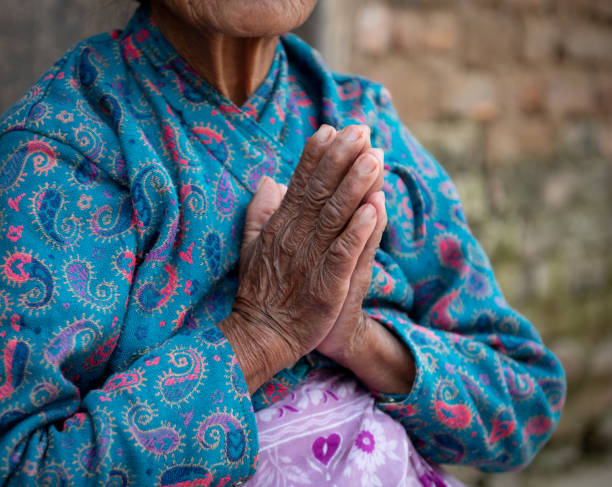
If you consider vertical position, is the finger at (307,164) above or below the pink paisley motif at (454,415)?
above

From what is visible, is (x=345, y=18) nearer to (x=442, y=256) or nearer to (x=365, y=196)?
(x=442, y=256)

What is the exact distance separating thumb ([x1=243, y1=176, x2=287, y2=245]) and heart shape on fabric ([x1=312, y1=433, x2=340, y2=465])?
0.41m

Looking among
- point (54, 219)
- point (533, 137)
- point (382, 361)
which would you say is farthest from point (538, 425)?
point (533, 137)

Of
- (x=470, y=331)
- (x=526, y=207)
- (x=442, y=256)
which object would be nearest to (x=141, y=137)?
(x=442, y=256)

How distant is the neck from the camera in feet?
4.59

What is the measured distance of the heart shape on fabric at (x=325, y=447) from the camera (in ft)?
4.30

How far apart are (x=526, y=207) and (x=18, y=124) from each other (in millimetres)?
2966

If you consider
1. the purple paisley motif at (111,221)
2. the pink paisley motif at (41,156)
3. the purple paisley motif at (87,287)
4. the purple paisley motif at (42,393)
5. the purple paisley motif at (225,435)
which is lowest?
the purple paisley motif at (225,435)

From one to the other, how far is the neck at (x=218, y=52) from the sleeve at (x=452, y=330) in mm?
339

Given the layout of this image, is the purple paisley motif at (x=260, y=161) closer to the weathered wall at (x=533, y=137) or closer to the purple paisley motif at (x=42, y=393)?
the purple paisley motif at (x=42, y=393)

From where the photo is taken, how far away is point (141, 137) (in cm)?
128

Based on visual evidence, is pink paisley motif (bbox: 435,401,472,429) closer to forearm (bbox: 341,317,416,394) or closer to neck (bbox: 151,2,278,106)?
forearm (bbox: 341,317,416,394)

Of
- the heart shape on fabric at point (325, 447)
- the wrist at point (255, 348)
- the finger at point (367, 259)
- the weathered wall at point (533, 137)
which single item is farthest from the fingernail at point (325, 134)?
the weathered wall at point (533, 137)

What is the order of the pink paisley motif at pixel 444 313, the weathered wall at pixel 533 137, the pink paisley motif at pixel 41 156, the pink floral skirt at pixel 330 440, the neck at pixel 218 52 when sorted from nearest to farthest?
the pink paisley motif at pixel 41 156, the pink floral skirt at pixel 330 440, the neck at pixel 218 52, the pink paisley motif at pixel 444 313, the weathered wall at pixel 533 137
